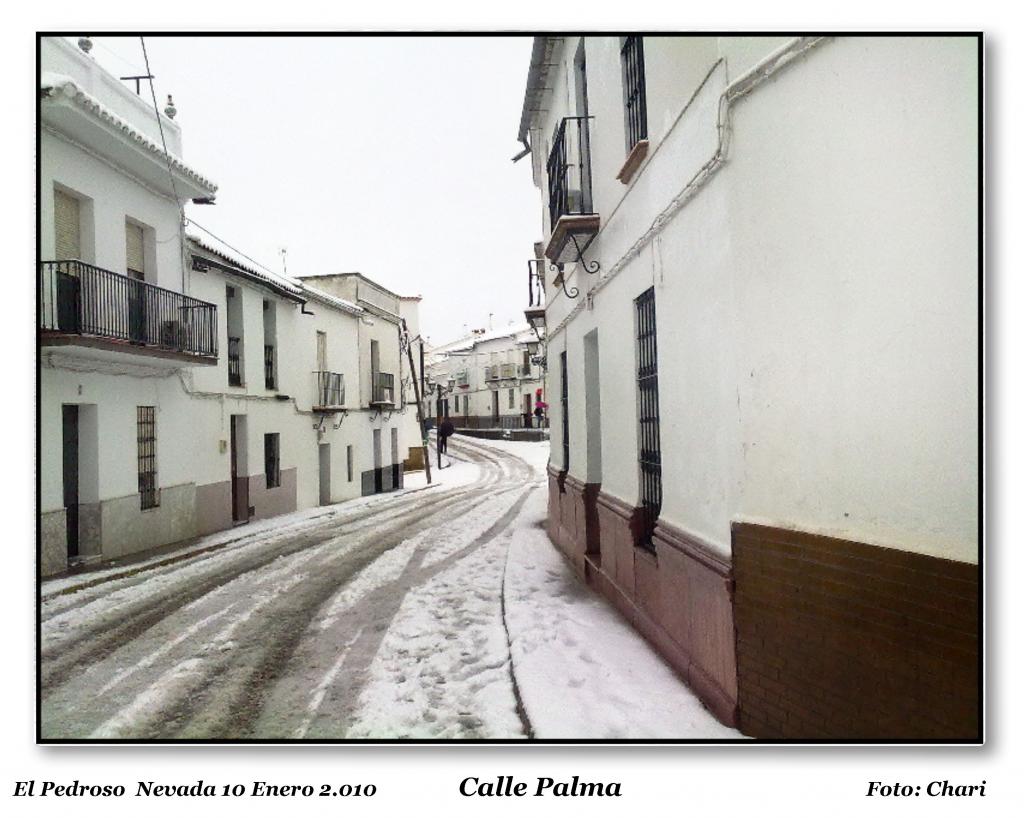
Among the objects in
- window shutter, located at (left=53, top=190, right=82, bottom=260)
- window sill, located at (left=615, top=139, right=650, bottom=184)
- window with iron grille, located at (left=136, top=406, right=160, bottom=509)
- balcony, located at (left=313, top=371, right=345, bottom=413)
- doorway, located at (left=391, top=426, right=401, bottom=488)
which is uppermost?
window shutter, located at (left=53, top=190, right=82, bottom=260)

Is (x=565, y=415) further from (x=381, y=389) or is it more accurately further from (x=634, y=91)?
(x=381, y=389)

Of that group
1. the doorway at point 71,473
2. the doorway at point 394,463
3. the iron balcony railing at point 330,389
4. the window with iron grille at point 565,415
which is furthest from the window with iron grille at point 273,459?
the window with iron grille at point 565,415

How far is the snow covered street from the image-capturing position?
3611mm

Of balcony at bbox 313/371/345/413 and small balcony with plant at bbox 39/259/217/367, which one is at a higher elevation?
small balcony with plant at bbox 39/259/217/367

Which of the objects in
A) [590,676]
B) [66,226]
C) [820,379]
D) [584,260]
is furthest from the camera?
[66,226]

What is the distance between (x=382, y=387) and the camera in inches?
756

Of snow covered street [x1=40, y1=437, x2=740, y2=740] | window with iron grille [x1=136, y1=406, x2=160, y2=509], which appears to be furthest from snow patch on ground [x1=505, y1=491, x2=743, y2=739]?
window with iron grille [x1=136, y1=406, x2=160, y2=509]

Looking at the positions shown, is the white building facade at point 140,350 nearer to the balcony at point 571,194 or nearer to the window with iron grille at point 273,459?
the window with iron grille at point 273,459

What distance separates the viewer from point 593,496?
23.2 ft

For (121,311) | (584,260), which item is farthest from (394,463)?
(584,260)

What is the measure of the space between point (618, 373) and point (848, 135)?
3216 millimetres

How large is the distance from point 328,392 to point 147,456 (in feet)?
21.9

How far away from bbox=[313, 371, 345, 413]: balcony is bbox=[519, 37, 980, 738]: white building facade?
40.4ft

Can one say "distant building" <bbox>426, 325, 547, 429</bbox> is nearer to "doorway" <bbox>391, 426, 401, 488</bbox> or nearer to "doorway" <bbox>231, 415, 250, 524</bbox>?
"doorway" <bbox>391, 426, 401, 488</bbox>
